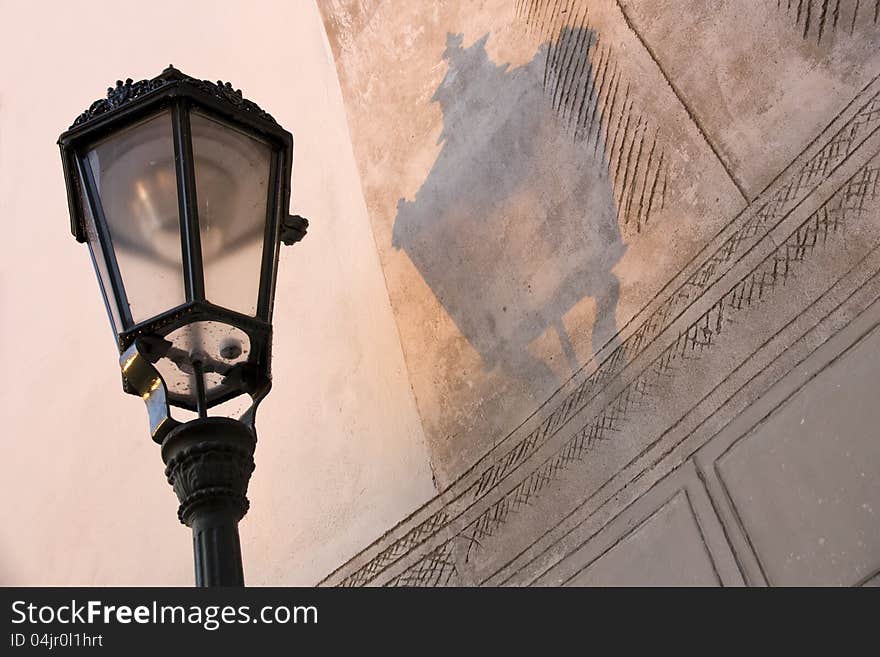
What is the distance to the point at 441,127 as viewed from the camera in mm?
3506

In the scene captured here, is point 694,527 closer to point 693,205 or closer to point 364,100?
point 693,205

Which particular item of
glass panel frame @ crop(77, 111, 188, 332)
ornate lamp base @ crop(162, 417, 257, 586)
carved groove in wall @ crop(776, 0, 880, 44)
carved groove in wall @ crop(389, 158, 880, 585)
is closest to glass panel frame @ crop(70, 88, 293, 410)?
glass panel frame @ crop(77, 111, 188, 332)

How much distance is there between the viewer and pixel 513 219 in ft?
10.4

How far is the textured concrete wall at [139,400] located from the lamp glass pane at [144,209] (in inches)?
49.7

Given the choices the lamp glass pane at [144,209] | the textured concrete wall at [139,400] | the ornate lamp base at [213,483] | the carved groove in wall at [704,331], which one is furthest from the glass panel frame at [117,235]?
the textured concrete wall at [139,400]

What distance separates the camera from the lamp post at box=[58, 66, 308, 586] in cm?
201

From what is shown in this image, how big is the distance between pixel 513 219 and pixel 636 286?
19.7 inches

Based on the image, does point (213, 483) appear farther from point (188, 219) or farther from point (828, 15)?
point (828, 15)

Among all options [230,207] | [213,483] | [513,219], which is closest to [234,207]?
[230,207]

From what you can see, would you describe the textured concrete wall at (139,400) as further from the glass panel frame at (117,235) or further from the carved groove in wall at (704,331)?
the glass panel frame at (117,235)

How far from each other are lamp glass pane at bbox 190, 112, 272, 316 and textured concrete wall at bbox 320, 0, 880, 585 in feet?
3.08

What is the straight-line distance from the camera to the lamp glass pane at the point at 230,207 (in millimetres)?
2115
